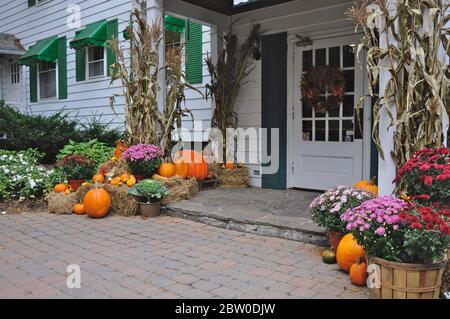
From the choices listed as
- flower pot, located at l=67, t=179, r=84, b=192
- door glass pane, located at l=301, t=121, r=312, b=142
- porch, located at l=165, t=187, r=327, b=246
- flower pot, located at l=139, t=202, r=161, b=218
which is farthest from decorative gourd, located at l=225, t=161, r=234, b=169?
flower pot, located at l=67, t=179, r=84, b=192

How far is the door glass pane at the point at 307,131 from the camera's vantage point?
6.00m

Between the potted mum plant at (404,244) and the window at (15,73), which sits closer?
the potted mum plant at (404,244)

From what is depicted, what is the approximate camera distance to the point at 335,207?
131 inches

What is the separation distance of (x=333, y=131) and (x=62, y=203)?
3699 millimetres

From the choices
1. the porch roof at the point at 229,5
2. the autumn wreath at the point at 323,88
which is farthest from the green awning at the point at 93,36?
the autumn wreath at the point at 323,88

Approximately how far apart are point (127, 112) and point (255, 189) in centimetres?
220

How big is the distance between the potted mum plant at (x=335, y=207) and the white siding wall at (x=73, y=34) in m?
3.97

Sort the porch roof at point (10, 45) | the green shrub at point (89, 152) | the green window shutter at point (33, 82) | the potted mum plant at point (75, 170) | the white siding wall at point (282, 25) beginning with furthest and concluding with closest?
the porch roof at point (10, 45) < the green window shutter at point (33, 82) < the green shrub at point (89, 152) < the potted mum plant at point (75, 170) < the white siding wall at point (282, 25)

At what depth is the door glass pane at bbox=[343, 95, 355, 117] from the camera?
557cm

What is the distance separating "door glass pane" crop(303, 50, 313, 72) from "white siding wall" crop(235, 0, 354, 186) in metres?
0.22

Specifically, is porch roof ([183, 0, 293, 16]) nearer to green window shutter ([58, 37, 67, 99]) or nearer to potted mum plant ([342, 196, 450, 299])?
potted mum plant ([342, 196, 450, 299])

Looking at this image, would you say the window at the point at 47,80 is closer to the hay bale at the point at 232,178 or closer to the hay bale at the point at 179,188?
the hay bale at the point at 232,178

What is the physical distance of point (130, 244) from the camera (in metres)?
3.91
